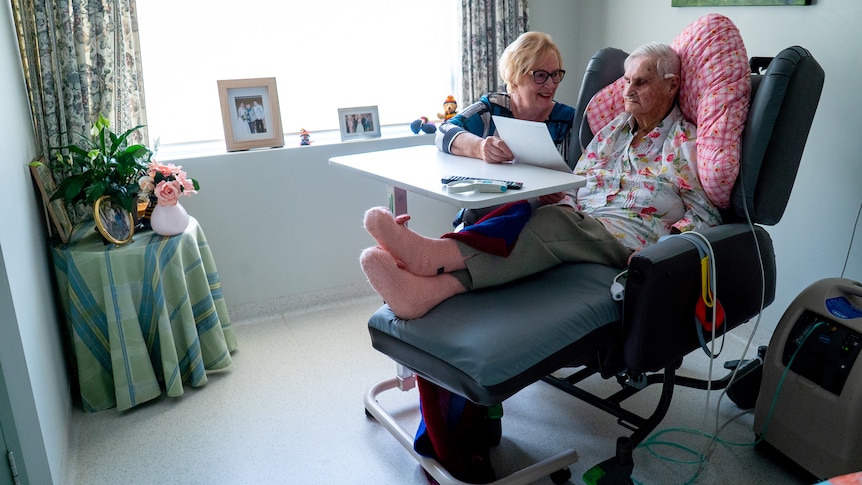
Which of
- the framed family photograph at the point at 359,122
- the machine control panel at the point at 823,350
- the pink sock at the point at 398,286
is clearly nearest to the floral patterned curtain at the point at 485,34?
the framed family photograph at the point at 359,122

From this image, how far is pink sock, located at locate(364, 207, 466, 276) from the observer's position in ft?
5.27

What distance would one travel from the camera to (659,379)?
1.95m

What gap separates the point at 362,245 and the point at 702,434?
1677mm

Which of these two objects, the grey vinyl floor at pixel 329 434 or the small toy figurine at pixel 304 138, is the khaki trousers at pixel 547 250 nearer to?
the grey vinyl floor at pixel 329 434

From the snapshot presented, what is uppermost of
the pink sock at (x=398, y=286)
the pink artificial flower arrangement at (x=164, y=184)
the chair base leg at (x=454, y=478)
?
the pink artificial flower arrangement at (x=164, y=184)

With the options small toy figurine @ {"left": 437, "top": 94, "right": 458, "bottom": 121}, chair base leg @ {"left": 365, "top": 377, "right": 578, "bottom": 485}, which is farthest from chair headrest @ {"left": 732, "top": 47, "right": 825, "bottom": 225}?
small toy figurine @ {"left": 437, "top": 94, "right": 458, "bottom": 121}

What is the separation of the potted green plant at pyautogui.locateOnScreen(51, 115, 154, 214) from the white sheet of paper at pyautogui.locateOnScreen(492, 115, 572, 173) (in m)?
1.28

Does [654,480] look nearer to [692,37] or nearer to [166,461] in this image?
[692,37]

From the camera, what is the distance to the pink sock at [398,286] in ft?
5.14

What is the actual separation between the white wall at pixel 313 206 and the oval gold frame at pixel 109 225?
18 centimetres

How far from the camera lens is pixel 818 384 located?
5.51 ft

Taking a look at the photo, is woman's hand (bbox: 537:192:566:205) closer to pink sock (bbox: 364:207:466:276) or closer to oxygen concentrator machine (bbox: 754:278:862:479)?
pink sock (bbox: 364:207:466:276)

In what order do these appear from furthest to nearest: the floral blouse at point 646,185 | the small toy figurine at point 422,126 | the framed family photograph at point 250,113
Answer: the small toy figurine at point 422,126 < the framed family photograph at point 250,113 < the floral blouse at point 646,185

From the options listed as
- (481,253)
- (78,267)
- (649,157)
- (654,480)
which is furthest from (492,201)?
(78,267)
